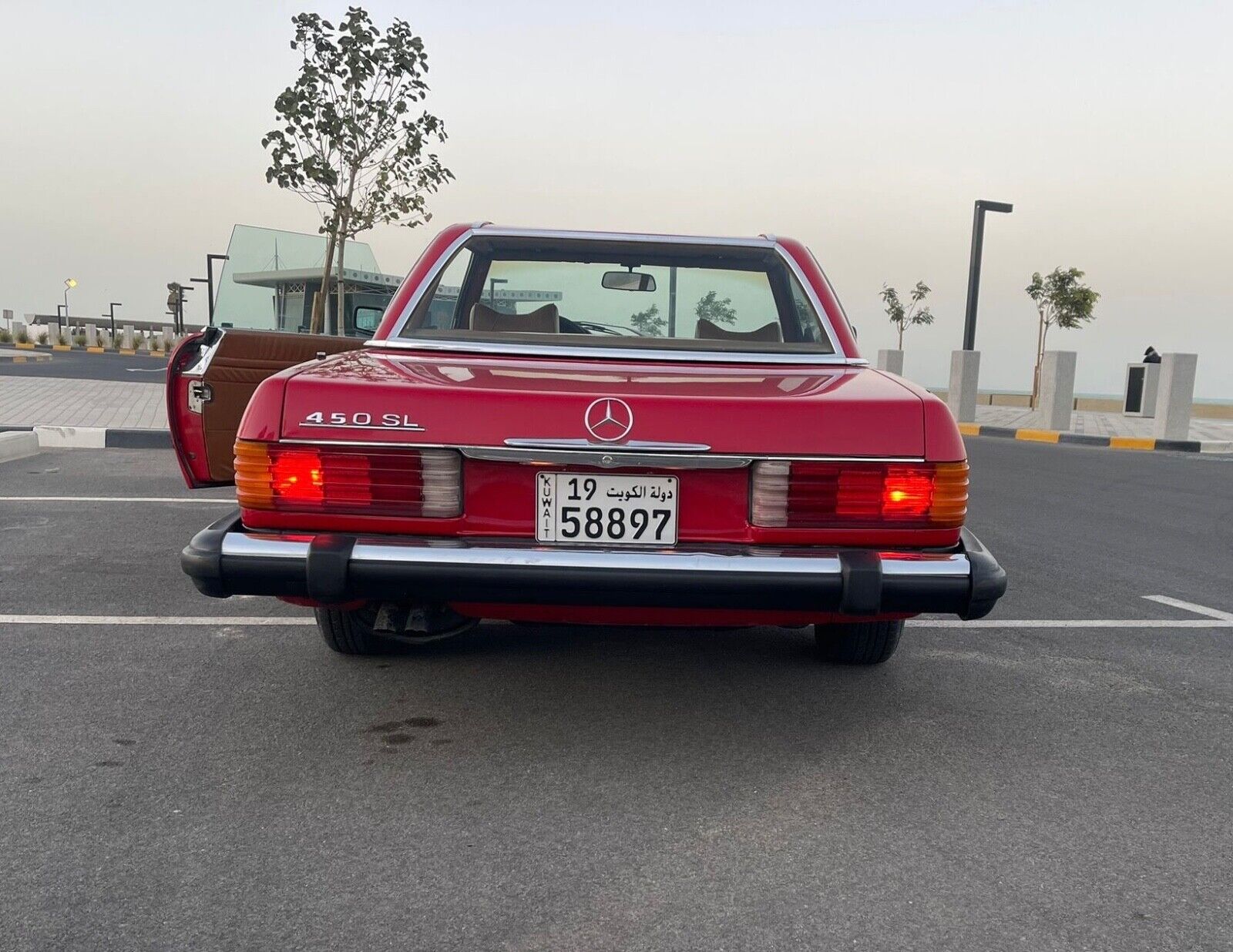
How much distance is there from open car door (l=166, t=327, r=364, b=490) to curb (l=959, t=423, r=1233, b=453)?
518 inches

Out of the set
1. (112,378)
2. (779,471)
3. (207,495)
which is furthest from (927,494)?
(112,378)

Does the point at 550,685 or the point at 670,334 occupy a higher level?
the point at 670,334

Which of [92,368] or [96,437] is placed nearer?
[96,437]

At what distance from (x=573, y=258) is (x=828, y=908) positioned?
2.53 m

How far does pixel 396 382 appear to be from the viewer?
9.06ft

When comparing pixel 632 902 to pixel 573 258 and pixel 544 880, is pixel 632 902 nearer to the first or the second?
pixel 544 880

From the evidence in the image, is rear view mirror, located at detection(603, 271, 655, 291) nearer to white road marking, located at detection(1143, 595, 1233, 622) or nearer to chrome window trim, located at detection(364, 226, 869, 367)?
→ chrome window trim, located at detection(364, 226, 869, 367)

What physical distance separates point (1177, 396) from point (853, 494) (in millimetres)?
15389

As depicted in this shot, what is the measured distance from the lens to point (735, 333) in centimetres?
375

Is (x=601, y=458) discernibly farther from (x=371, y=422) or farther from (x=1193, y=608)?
(x=1193, y=608)

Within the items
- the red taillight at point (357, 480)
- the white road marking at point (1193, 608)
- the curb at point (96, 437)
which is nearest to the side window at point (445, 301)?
the red taillight at point (357, 480)

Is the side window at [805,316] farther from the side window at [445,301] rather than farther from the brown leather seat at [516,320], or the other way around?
the side window at [445,301]

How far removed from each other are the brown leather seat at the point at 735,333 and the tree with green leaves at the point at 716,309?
0.29 feet

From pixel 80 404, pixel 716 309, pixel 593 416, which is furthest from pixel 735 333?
pixel 80 404
